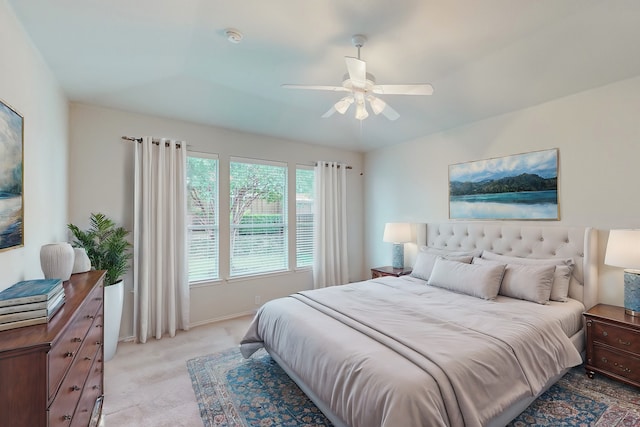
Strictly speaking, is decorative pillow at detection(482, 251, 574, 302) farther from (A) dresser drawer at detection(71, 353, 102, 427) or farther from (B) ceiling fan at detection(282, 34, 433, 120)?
(A) dresser drawer at detection(71, 353, 102, 427)

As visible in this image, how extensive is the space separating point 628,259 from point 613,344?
0.71 m

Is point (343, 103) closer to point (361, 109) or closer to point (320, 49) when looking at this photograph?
point (361, 109)

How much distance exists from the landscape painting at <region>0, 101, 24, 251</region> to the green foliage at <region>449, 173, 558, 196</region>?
4237 mm

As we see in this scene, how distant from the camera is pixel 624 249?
237cm

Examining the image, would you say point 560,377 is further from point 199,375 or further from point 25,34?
point 25,34

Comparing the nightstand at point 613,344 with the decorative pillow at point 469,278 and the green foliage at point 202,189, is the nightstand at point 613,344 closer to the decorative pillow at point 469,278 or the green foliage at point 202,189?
the decorative pillow at point 469,278

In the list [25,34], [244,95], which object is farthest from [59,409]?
[244,95]

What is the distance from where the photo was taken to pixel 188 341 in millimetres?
3326

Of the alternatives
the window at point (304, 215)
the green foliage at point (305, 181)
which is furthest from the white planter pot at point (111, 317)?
the green foliage at point (305, 181)

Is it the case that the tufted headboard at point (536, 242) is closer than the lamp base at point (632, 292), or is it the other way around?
the lamp base at point (632, 292)

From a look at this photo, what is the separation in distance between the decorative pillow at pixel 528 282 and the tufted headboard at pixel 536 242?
325 mm

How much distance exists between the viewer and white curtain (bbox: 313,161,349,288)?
4762 millimetres

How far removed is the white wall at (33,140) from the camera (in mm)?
1691

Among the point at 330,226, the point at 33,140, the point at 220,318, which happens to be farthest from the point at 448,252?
the point at 33,140
